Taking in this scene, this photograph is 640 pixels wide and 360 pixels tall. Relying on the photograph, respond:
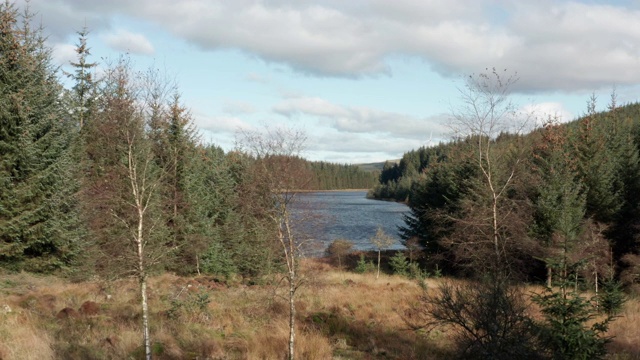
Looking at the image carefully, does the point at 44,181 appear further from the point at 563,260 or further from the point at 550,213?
the point at 550,213

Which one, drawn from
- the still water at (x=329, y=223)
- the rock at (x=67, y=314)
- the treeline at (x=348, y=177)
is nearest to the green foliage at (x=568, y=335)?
the still water at (x=329, y=223)

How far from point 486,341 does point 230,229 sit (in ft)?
69.1

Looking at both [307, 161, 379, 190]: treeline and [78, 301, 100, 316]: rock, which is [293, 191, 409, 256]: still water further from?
[307, 161, 379, 190]: treeline

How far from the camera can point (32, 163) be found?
1633 cm

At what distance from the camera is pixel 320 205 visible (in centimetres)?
1395

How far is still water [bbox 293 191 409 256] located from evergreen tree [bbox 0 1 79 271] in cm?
983

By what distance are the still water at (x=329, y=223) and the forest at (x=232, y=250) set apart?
0.56 metres

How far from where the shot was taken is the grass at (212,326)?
9.90 m

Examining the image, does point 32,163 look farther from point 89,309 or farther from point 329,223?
point 329,223

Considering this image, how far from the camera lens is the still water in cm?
1239

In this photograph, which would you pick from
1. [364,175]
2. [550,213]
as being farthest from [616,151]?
[364,175]

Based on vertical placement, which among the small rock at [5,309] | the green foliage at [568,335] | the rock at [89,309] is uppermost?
the green foliage at [568,335]

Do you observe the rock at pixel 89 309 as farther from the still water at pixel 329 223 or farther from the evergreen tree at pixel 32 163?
the still water at pixel 329 223

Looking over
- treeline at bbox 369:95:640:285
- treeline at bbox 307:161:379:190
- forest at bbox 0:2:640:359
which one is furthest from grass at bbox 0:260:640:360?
treeline at bbox 307:161:379:190
